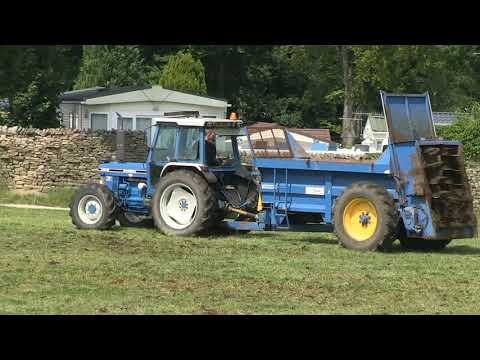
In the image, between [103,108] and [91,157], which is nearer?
[91,157]

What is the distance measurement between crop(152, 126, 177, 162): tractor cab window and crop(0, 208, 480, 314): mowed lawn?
4.85ft

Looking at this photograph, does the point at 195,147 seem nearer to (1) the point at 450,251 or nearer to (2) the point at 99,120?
(1) the point at 450,251

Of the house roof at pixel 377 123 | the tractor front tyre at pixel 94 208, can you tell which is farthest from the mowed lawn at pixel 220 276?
the house roof at pixel 377 123

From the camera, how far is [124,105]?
42719 millimetres

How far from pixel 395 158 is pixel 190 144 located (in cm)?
410

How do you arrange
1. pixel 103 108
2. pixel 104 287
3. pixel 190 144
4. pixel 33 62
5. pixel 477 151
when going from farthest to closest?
pixel 103 108
pixel 33 62
pixel 477 151
pixel 190 144
pixel 104 287

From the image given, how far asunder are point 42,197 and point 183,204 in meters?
12.1

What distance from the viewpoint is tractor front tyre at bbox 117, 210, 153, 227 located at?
64.7 ft

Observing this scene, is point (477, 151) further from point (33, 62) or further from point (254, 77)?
point (254, 77)

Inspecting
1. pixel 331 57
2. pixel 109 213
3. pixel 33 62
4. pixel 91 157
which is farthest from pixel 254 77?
pixel 109 213

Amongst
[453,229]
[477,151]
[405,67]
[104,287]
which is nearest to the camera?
[104,287]

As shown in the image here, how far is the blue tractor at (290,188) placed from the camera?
15.8 meters

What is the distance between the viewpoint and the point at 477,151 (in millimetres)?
29766

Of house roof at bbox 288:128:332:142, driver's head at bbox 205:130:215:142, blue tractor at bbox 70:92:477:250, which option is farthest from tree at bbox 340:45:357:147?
driver's head at bbox 205:130:215:142
